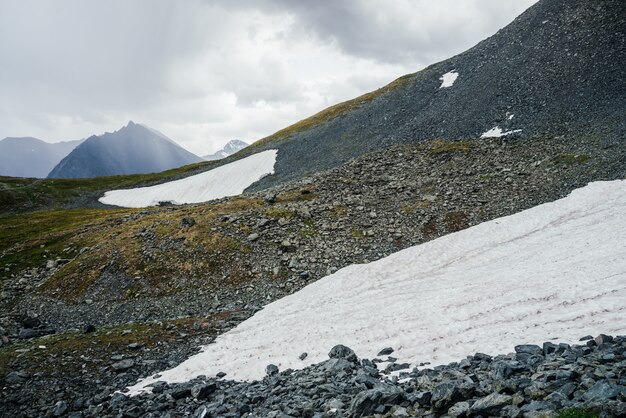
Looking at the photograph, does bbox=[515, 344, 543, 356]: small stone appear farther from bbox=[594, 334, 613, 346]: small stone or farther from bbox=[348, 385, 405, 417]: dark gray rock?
bbox=[348, 385, 405, 417]: dark gray rock

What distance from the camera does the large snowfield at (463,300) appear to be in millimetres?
16484

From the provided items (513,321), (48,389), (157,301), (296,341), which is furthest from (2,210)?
(513,321)

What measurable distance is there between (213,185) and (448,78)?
43.2 m

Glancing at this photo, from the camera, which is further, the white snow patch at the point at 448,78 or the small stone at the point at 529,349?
the white snow patch at the point at 448,78

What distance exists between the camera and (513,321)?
1741 centimetres

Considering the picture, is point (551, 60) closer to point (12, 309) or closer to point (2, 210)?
point (12, 309)

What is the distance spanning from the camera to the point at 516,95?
50562 millimetres

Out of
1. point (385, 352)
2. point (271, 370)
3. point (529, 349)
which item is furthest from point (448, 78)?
point (271, 370)

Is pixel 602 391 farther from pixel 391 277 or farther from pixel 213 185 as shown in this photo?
pixel 213 185

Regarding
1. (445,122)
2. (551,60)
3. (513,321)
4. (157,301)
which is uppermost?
(551,60)

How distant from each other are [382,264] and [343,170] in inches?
778

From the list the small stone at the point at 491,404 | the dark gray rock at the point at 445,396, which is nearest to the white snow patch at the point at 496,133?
the dark gray rock at the point at 445,396

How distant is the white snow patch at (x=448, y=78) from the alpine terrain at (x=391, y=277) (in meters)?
2.93

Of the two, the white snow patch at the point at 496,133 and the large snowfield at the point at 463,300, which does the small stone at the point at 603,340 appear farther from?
the white snow patch at the point at 496,133
